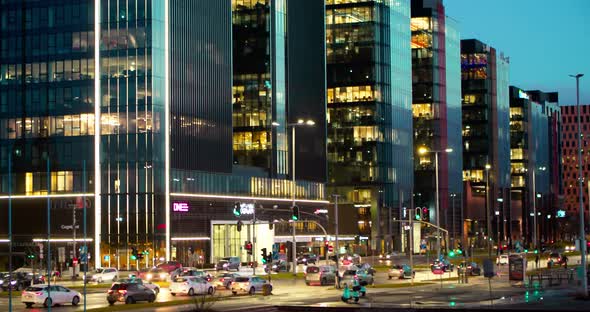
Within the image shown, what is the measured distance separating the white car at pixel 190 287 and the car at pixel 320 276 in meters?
15.6

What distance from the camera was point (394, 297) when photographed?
7369 cm

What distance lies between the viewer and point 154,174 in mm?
133500

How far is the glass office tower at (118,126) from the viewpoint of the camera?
13362cm

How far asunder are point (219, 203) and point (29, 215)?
25.9m

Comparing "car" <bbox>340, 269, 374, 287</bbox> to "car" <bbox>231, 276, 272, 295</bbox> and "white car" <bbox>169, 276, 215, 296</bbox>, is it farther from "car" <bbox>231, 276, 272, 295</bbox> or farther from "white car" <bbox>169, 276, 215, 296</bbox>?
"white car" <bbox>169, 276, 215, 296</bbox>

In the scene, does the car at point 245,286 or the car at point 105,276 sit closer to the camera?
the car at point 245,286

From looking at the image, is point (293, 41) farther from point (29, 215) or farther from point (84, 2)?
point (29, 215)

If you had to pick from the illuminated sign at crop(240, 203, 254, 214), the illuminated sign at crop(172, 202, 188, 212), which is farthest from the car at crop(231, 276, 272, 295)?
the illuminated sign at crop(240, 203, 254, 214)

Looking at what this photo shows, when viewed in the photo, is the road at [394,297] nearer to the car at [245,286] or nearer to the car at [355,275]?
the car at [245,286]

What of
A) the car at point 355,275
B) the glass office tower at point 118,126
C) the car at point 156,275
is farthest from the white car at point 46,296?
the glass office tower at point 118,126

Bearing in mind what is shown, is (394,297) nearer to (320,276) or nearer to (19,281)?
(320,276)

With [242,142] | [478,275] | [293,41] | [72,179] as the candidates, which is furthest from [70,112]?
[478,275]

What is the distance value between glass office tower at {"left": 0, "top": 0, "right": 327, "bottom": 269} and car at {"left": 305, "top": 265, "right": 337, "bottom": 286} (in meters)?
40.5

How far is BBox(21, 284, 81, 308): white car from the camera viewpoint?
231 feet
